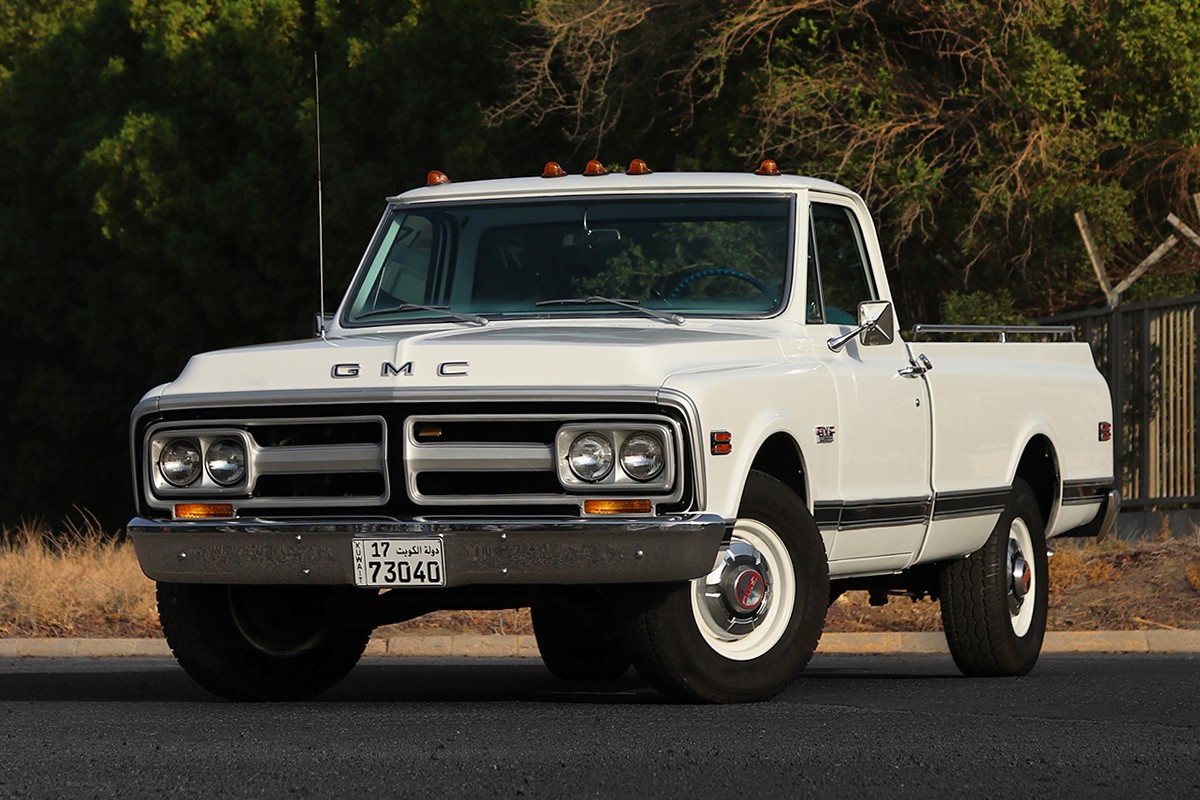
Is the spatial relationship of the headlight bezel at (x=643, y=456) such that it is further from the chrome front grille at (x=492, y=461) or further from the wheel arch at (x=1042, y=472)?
the wheel arch at (x=1042, y=472)

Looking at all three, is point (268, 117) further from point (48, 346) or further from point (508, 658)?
point (508, 658)

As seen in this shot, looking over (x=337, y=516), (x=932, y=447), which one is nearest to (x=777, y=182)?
(x=932, y=447)

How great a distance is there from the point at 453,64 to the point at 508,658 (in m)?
17.8

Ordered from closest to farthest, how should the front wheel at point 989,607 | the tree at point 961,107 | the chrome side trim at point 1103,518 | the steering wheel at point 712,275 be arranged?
1. the steering wheel at point 712,275
2. the front wheel at point 989,607
3. the chrome side trim at point 1103,518
4. the tree at point 961,107

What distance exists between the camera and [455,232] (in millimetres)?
10133

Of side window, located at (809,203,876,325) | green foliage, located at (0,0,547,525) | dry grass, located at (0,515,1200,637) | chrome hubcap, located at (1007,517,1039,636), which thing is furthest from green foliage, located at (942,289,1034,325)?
side window, located at (809,203,876,325)

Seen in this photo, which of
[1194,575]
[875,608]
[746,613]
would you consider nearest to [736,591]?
A: [746,613]

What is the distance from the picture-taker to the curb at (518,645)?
13227 mm

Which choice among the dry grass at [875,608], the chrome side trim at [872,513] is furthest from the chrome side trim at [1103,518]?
the chrome side trim at [872,513]

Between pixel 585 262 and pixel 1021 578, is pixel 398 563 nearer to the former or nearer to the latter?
pixel 585 262

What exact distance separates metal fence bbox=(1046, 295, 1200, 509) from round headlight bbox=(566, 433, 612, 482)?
38.0 feet

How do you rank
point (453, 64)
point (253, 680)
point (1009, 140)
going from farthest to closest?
point (453, 64) → point (1009, 140) → point (253, 680)

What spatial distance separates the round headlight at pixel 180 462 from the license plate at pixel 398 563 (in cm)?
84

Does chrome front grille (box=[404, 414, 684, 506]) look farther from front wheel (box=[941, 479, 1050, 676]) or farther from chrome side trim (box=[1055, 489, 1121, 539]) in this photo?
chrome side trim (box=[1055, 489, 1121, 539])
